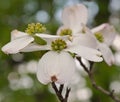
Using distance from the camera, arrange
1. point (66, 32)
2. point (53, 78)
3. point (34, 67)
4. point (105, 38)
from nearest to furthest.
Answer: point (53, 78) < point (66, 32) < point (105, 38) < point (34, 67)

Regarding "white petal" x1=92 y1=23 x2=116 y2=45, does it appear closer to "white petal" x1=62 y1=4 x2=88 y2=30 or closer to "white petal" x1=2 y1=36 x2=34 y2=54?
"white petal" x1=62 y1=4 x2=88 y2=30

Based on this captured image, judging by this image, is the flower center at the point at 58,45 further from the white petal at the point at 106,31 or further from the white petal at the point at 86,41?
the white petal at the point at 106,31

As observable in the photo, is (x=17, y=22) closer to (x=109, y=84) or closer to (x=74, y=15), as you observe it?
(x=109, y=84)

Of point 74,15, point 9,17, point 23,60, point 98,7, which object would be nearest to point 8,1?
point 9,17

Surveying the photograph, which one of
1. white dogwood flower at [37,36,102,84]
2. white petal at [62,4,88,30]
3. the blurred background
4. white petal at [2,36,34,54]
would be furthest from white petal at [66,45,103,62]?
the blurred background

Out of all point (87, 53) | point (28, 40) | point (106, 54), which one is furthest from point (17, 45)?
point (106, 54)

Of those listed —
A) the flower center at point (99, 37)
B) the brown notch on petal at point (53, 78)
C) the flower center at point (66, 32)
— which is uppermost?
the flower center at point (66, 32)

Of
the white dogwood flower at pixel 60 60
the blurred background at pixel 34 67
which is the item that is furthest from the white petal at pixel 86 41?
the blurred background at pixel 34 67

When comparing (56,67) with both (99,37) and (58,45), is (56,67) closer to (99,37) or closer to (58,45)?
(58,45)
